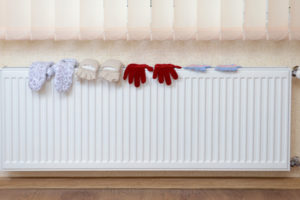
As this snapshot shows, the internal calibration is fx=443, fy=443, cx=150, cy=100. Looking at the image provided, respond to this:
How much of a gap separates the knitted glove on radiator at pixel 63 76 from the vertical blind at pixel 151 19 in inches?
6.7

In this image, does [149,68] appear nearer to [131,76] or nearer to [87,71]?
[131,76]

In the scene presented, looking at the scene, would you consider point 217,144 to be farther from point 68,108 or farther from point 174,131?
point 68,108

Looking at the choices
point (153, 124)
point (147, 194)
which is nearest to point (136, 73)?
point (153, 124)

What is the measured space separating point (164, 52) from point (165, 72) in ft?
0.60

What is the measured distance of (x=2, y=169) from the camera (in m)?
2.22

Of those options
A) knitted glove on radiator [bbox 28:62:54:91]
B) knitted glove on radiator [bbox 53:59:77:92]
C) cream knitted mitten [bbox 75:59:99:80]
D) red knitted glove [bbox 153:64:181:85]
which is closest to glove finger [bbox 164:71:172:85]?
red knitted glove [bbox 153:64:181:85]

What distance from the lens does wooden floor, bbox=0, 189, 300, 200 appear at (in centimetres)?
204

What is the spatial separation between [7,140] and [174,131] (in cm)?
83

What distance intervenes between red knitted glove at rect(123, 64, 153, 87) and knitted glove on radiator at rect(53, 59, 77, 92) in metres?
0.26

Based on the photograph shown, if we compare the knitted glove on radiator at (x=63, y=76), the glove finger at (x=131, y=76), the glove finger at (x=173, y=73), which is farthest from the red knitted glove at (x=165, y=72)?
the knitted glove on radiator at (x=63, y=76)

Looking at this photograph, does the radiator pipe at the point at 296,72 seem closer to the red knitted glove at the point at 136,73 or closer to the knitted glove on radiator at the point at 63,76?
the red knitted glove at the point at 136,73

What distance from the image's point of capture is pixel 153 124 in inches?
85.8

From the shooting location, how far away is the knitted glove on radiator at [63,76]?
2118 millimetres

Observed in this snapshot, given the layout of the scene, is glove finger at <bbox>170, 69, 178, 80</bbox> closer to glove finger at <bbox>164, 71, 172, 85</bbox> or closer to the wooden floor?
glove finger at <bbox>164, 71, 172, 85</bbox>
